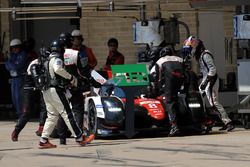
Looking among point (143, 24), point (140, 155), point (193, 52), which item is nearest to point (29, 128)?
point (143, 24)

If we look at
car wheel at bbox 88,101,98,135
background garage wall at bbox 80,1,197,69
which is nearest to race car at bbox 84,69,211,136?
car wheel at bbox 88,101,98,135

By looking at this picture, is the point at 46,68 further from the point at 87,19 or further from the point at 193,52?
the point at 87,19

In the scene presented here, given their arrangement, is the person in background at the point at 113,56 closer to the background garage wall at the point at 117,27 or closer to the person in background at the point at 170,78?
the background garage wall at the point at 117,27

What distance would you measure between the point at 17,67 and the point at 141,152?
22.7 ft

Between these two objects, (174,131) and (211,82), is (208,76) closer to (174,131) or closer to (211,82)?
(211,82)

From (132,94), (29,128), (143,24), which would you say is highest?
(143,24)

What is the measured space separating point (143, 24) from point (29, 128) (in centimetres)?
341

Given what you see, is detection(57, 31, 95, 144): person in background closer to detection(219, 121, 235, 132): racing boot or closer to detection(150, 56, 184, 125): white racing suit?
detection(150, 56, 184, 125): white racing suit

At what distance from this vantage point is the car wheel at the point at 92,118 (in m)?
14.1

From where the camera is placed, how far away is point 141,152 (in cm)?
1194

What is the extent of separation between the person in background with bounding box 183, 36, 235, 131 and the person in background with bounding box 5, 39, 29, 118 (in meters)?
4.72

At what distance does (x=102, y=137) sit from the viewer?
14.4m

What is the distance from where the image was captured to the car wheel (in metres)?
14.1

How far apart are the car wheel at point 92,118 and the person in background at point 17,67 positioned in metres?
3.99
